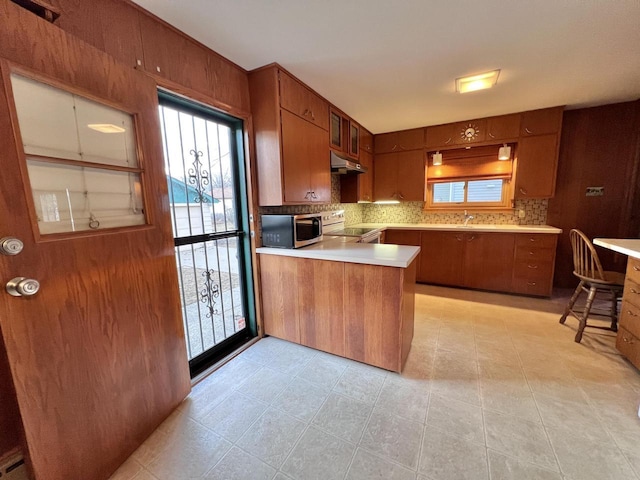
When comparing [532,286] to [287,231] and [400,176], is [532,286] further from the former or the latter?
[287,231]

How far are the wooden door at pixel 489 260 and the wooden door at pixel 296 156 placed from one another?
2.43 m

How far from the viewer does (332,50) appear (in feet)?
5.97

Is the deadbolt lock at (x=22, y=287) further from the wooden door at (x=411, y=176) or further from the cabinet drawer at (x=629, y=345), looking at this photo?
the wooden door at (x=411, y=176)

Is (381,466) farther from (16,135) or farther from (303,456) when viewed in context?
(16,135)

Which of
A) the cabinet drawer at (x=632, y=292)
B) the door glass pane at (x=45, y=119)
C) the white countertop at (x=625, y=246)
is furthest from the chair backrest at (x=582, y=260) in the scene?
the door glass pane at (x=45, y=119)

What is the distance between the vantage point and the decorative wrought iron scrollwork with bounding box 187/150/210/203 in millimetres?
1885

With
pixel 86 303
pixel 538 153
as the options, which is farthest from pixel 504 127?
pixel 86 303

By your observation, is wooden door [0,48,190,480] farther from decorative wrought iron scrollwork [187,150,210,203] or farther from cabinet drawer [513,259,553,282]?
cabinet drawer [513,259,553,282]

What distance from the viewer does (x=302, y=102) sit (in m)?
2.31

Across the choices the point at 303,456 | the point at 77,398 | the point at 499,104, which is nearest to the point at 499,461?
the point at 303,456

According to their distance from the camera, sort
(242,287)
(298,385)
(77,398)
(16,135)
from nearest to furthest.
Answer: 1. (16,135)
2. (77,398)
3. (298,385)
4. (242,287)

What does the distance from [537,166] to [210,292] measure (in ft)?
13.3

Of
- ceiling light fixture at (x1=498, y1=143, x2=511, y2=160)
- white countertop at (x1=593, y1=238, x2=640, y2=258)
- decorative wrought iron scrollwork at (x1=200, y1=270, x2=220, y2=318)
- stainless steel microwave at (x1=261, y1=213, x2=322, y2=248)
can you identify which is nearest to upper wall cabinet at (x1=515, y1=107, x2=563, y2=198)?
ceiling light fixture at (x1=498, y1=143, x2=511, y2=160)

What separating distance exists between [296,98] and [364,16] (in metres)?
0.88
